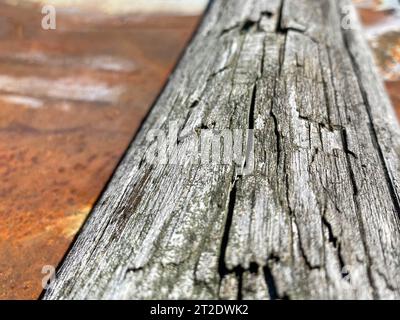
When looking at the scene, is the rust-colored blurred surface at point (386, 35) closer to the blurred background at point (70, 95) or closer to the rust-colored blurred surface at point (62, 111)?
the blurred background at point (70, 95)

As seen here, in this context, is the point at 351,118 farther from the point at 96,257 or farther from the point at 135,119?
the point at 135,119

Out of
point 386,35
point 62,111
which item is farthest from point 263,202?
point 386,35

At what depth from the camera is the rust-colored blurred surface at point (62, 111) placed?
175 centimetres

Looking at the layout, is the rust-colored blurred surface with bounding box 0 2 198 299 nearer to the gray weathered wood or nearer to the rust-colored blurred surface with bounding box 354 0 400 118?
the gray weathered wood

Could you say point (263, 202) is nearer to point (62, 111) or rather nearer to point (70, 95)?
point (62, 111)

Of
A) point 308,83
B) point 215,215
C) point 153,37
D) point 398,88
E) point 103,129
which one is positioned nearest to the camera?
point 215,215

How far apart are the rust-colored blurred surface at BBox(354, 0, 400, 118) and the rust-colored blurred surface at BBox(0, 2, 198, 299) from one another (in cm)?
141

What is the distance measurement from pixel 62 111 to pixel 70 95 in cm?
18

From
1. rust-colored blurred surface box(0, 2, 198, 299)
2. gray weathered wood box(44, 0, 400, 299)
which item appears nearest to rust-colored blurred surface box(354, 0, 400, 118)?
gray weathered wood box(44, 0, 400, 299)

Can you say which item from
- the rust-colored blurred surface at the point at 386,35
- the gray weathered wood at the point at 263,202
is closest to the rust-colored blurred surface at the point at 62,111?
the gray weathered wood at the point at 263,202

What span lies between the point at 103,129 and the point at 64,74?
2.28 ft

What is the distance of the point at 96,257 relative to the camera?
1213 mm

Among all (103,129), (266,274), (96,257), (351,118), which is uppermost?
(351,118)
